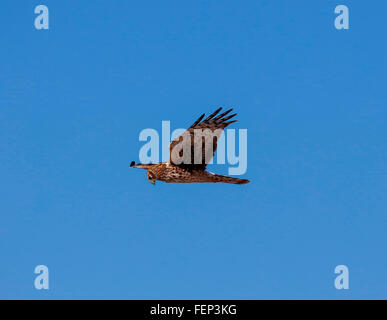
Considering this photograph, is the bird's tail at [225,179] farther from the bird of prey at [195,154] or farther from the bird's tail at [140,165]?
the bird's tail at [140,165]

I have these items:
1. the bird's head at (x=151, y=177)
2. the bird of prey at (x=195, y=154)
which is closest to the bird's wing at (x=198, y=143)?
the bird of prey at (x=195, y=154)

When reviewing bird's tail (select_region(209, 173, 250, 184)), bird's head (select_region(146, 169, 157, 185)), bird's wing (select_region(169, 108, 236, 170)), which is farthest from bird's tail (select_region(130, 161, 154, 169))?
bird's tail (select_region(209, 173, 250, 184))

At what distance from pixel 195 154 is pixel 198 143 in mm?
271

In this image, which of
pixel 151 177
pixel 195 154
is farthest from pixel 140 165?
pixel 195 154

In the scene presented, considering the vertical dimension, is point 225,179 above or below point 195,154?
below

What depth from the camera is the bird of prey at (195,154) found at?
12.1 meters

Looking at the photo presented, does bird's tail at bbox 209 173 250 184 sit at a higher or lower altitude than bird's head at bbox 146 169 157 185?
lower

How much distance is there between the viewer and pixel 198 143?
39.9 feet

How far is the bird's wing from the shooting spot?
12031mm

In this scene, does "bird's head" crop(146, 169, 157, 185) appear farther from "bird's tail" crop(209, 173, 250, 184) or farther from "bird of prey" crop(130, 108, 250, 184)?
"bird's tail" crop(209, 173, 250, 184)

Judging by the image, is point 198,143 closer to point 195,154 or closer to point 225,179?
point 195,154

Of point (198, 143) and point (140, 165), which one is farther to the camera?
point (140, 165)
